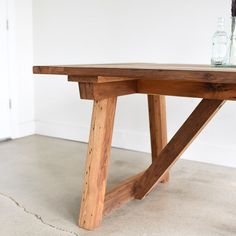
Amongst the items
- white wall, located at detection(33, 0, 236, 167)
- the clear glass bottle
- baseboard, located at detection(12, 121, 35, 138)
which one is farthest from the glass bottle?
baseboard, located at detection(12, 121, 35, 138)

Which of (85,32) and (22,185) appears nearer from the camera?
(22,185)

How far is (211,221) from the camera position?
1642 millimetres

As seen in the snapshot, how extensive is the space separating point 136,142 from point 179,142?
4.14 ft

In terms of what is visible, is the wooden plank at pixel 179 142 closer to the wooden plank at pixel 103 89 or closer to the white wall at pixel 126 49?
the wooden plank at pixel 103 89

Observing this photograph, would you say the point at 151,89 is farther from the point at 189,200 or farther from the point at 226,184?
the point at 226,184

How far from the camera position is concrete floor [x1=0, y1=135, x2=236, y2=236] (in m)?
1.55

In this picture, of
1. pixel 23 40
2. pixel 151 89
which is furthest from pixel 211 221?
pixel 23 40

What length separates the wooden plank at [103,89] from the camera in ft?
4.87

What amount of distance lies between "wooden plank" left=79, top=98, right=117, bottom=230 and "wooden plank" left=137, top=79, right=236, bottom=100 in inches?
8.2

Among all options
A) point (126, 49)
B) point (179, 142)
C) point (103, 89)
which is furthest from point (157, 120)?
point (126, 49)

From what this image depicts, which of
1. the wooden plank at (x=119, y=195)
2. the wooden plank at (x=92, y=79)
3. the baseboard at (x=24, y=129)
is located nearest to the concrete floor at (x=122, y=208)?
the wooden plank at (x=119, y=195)

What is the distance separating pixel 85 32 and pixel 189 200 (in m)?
1.89

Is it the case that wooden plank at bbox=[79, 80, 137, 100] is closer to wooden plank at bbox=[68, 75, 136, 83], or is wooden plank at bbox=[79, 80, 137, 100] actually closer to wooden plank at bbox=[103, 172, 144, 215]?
wooden plank at bbox=[68, 75, 136, 83]

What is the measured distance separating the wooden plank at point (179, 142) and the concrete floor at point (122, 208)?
0.11m
